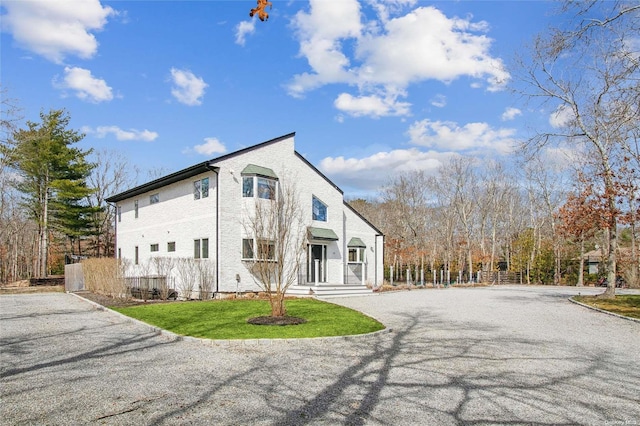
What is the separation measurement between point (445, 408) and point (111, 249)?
126 ft

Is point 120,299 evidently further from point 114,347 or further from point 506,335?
point 506,335

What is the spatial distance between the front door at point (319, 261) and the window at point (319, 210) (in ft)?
4.81

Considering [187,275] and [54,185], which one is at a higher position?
[54,185]

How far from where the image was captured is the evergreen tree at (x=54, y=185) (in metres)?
31.2

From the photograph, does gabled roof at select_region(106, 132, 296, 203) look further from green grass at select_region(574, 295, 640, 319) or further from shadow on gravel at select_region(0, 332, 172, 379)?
green grass at select_region(574, 295, 640, 319)

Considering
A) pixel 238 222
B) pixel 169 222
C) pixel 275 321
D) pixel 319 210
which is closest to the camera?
pixel 275 321

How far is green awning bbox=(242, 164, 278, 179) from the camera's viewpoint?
18.8 meters

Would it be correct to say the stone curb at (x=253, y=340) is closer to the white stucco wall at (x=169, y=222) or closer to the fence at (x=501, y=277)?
the white stucco wall at (x=169, y=222)

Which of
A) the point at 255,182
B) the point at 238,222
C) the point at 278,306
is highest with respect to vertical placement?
the point at 255,182

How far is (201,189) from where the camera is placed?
63.5ft

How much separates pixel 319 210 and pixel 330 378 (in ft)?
55.0

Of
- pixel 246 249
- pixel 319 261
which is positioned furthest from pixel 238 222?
pixel 319 261

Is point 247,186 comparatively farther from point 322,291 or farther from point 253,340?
point 253,340

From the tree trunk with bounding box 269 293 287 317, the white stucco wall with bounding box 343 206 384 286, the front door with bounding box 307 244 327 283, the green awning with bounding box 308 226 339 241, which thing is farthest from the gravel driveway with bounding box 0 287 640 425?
the white stucco wall with bounding box 343 206 384 286
